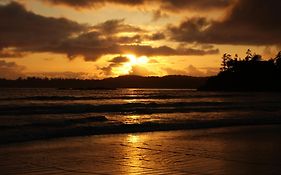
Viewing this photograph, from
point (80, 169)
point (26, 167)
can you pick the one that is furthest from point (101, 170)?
point (26, 167)

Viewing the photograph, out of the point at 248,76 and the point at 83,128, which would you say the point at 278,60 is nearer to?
the point at 248,76

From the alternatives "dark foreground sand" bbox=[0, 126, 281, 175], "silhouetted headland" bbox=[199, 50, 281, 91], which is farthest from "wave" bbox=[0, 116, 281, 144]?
"silhouetted headland" bbox=[199, 50, 281, 91]

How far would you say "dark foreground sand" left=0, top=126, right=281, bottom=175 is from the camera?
11.1m

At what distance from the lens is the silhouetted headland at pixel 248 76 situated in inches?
5854

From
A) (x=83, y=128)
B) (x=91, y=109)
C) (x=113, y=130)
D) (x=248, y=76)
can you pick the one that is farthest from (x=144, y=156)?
(x=248, y=76)

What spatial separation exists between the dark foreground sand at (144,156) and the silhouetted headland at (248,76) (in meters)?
133

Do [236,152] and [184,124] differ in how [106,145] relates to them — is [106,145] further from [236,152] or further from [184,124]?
[184,124]

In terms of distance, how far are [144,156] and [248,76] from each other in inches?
5630

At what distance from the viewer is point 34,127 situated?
23047 millimetres

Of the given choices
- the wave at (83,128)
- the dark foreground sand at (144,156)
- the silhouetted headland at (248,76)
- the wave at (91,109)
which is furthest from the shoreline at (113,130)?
the silhouetted headland at (248,76)

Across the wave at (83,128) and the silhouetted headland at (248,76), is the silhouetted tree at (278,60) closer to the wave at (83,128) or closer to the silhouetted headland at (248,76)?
the silhouetted headland at (248,76)

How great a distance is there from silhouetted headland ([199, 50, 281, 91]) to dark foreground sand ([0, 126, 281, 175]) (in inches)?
5256

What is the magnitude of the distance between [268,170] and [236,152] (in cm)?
340

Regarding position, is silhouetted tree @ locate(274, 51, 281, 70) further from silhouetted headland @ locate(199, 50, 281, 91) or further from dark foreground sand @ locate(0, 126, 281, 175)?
dark foreground sand @ locate(0, 126, 281, 175)
